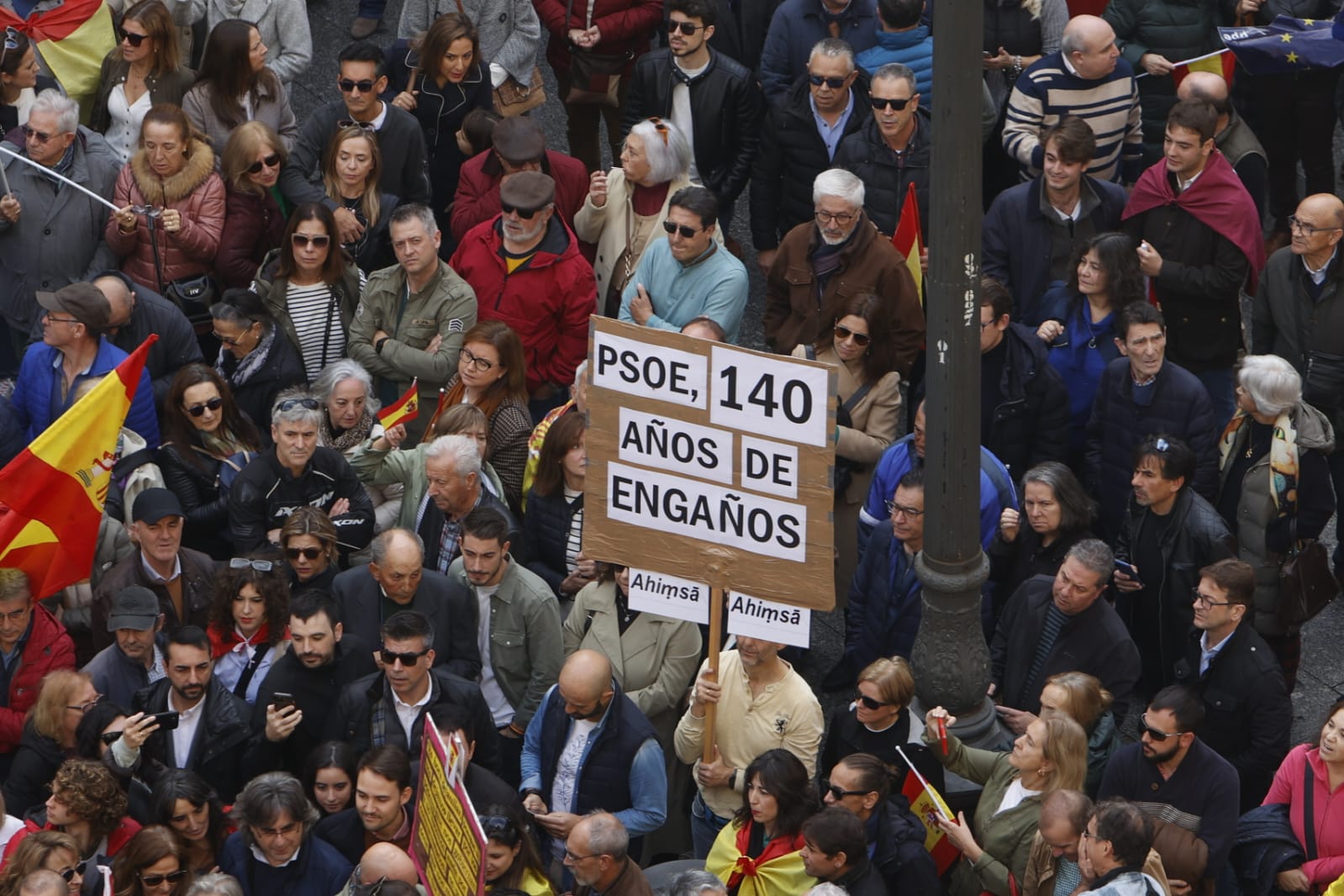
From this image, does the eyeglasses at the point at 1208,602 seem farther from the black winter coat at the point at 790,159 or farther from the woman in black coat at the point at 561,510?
the black winter coat at the point at 790,159

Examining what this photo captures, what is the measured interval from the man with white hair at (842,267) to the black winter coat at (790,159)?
95 centimetres

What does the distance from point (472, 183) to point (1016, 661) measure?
414cm

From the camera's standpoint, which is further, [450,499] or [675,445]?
[450,499]

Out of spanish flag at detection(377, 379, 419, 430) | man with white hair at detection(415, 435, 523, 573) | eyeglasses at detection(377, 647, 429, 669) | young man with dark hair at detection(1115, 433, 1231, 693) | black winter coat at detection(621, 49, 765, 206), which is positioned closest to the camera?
eyeglasses at detection(377, 647, 429, 669)

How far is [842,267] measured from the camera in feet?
37.3

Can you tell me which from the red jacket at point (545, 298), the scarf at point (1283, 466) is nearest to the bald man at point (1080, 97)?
the scarf at point (1283, 466)

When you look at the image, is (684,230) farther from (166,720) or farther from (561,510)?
(166,720)

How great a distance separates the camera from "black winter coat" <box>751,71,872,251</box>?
12438 mm

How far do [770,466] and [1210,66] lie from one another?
5.36 meters

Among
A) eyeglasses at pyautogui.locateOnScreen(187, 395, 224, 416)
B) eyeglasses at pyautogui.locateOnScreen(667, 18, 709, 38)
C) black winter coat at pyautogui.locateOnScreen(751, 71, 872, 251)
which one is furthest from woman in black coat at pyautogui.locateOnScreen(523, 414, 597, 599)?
eyeglasses at pyautogui.locateOnScreen(667, 18, 709, 38)

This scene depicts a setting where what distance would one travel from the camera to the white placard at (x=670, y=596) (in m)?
9.05

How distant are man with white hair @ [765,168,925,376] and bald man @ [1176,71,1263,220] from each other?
6.12ft

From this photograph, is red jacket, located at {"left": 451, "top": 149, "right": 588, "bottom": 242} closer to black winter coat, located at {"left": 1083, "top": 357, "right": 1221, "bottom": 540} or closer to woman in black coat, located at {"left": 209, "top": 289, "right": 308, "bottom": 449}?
woman in black coat, located at {"left": 209, "top": 289, "right": 308, "bottom": 449}

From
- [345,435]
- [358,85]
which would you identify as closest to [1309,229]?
[345,435]
